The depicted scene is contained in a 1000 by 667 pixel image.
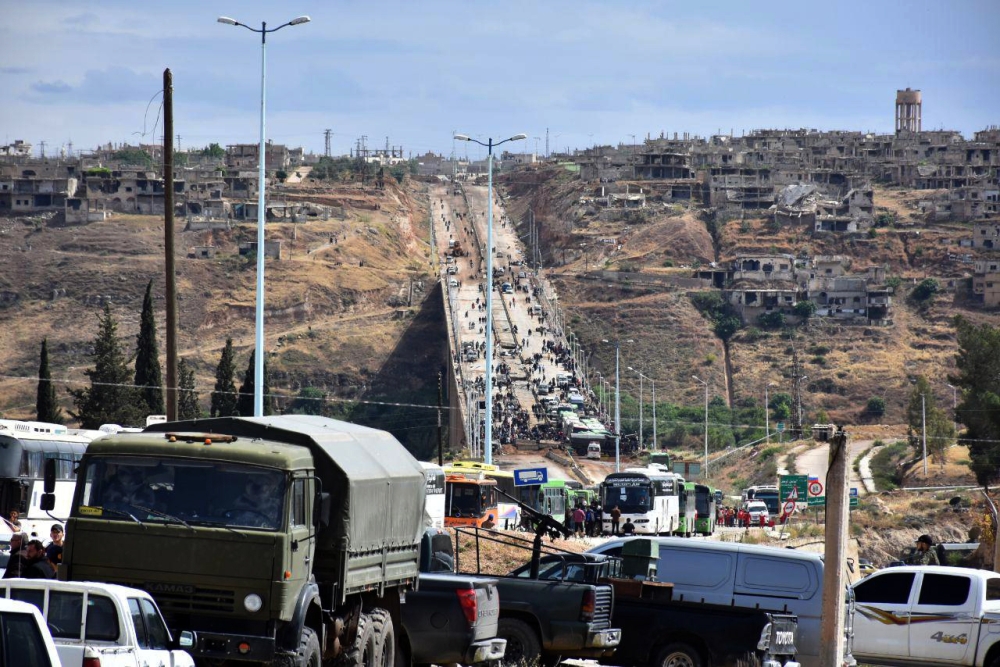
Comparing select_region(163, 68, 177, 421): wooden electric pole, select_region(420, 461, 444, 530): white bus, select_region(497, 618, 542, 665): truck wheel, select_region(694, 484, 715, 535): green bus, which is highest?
select_region(163, 68, 177, 421): wooden electric pole

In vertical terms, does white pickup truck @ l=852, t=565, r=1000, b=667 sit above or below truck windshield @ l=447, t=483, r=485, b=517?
above

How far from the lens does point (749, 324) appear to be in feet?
494

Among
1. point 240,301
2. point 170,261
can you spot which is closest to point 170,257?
point 170,261

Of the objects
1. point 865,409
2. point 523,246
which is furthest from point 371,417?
point 523,246

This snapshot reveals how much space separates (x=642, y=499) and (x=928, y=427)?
45150 mm

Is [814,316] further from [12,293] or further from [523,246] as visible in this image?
[12,293]

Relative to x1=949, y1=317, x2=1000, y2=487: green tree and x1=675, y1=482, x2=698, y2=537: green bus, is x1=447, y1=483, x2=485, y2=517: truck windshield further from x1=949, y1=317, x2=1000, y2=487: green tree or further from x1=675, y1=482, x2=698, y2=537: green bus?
x1=949, y1=317, x2=1000, y2=487: green tree

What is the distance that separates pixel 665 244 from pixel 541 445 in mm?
89732

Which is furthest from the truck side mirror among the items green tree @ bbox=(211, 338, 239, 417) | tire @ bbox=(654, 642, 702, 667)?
green tree @ bbox=(211, 338, 239, 417)

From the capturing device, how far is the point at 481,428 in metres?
89.3

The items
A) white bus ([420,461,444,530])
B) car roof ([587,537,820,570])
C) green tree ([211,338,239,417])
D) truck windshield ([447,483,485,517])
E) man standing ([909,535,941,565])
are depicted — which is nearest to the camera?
car roof ([587,537,820,570])

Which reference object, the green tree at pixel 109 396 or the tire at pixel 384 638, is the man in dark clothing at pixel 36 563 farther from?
the green tree at pixel 109 396

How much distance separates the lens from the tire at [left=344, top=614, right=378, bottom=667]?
1403cm

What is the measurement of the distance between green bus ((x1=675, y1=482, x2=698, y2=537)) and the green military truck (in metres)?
40.0
